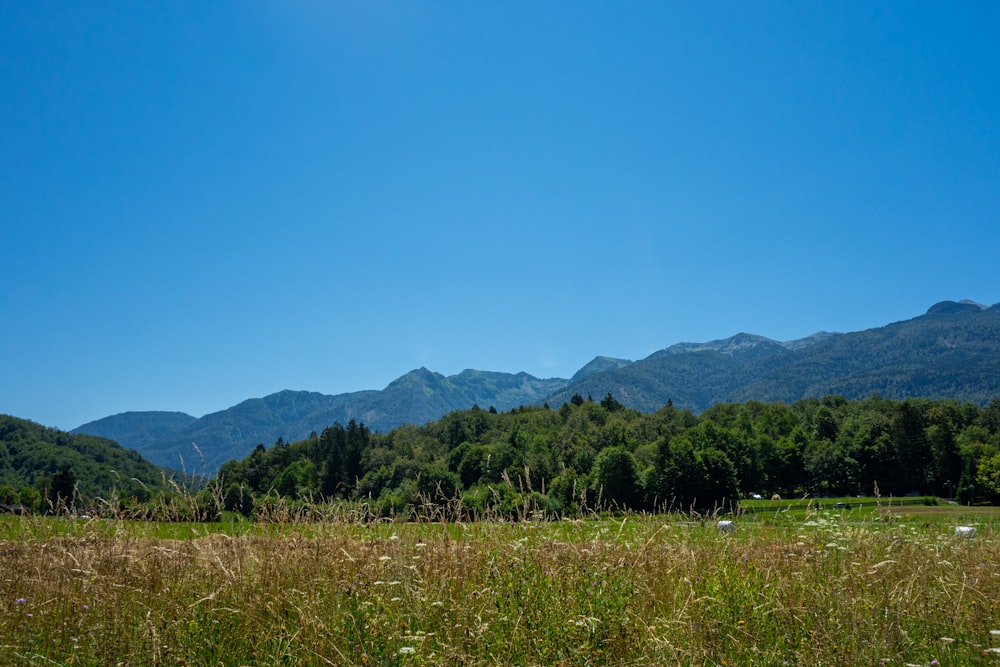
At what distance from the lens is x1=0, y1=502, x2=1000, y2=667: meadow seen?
13.6ft

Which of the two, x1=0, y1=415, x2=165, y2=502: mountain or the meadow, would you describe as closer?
the meadow

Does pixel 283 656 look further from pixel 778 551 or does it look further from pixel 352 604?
pixel 778 551

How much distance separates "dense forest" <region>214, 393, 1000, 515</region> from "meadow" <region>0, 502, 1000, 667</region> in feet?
208

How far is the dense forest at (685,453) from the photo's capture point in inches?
2798

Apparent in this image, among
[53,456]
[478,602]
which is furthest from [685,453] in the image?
[53,456]

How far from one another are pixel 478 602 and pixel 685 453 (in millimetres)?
69273

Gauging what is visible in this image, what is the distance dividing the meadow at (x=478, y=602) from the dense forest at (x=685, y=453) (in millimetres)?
63350

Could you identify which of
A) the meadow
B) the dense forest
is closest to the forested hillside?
the dense forest

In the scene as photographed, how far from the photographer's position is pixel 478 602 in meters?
4.84

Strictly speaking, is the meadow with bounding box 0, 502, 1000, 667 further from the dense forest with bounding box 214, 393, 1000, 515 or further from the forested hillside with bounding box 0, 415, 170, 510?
the forested hillside with bounding box 0, 415, 170, 510

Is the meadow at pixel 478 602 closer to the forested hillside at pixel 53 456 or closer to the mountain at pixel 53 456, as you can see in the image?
the forested hillside at pixel 53 456

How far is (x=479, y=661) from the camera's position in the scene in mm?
3699

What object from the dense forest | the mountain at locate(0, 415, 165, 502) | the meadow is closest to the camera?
the meadow

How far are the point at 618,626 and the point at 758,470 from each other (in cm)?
10984
